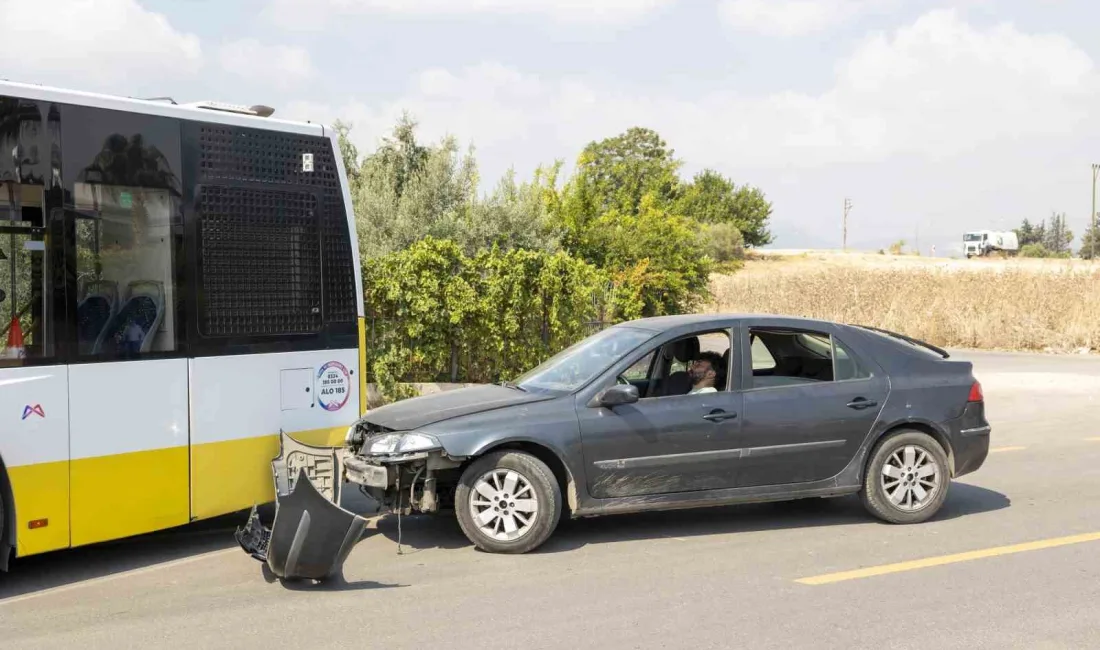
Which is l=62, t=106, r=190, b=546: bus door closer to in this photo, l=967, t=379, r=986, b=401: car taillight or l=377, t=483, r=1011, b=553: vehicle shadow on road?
l=377, t=483, r=1011, b=553: vehicle shadow on road

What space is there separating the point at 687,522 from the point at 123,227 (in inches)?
182

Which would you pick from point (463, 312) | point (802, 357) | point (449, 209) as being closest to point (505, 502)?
point (802, 357)

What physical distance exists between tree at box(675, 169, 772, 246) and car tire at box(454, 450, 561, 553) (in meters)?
73.6

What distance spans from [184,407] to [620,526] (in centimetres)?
330

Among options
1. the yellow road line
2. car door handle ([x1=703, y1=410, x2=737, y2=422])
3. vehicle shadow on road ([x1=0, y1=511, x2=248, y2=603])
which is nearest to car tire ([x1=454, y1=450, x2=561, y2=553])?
car door handle ([x1=703, y1=410, x2=737, y2=422])

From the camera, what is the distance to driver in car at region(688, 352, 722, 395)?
7809mm

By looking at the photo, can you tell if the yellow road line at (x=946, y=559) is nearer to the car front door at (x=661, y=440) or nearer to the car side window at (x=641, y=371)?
the car front door at (x=661, y=440)

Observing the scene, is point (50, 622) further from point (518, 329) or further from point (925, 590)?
point (518, 329)

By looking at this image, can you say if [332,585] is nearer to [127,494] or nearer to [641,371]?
[127,494]

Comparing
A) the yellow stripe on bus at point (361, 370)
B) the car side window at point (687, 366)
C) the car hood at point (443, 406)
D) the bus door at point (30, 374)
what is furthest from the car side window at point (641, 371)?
the bus door at point (30, 374)

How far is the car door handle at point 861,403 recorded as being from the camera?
7.81 metres

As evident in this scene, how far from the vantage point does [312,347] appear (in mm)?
7773

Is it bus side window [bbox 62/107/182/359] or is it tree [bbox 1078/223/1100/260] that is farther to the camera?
tree [bbox 1078/223/1100/260]

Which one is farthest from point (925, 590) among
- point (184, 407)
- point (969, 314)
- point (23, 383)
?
point (969, 314)
